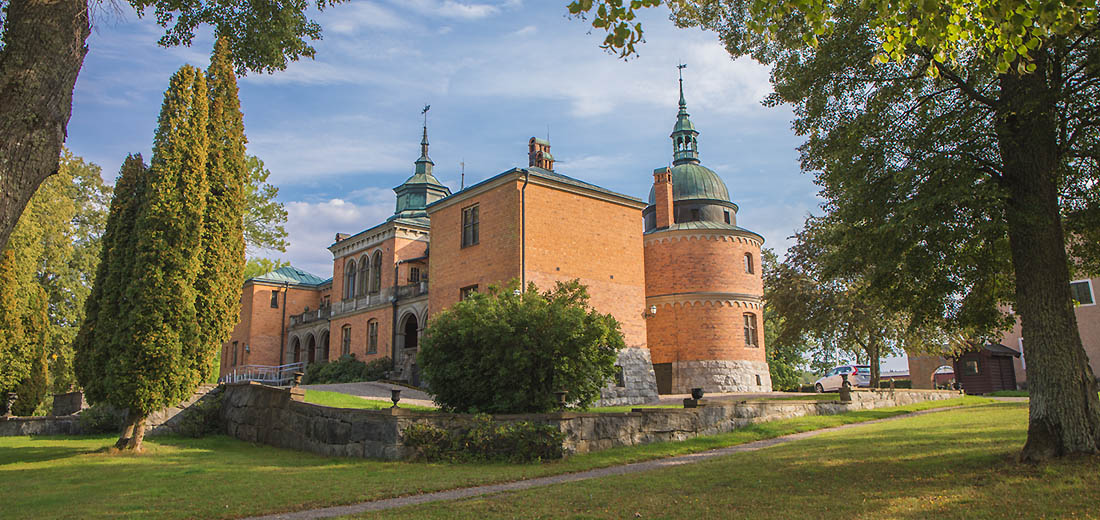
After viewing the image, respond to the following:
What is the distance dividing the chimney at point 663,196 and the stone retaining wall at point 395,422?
16.2 metres

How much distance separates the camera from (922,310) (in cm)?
1062

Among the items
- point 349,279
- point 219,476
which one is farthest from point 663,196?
point 219,476

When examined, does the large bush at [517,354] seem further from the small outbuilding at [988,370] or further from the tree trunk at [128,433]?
the small outbuilding at [988,370]

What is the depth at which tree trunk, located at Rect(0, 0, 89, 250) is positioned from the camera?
4.48 metres

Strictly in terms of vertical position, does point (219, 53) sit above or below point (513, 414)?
above

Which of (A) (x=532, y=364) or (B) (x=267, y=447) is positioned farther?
Answer: (B) (x=267, y=447)

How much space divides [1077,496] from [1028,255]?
11.5 ft

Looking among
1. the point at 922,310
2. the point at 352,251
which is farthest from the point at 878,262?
the point at 352,251

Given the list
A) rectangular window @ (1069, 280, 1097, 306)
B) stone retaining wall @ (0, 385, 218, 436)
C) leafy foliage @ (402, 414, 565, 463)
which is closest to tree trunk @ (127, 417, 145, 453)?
stone retaining wall @ (0, 385, 218, 436)

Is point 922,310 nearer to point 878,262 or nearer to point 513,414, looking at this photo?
point 878,262

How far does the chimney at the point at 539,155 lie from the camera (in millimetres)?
31344

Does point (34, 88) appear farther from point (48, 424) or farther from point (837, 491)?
point (48, 424)

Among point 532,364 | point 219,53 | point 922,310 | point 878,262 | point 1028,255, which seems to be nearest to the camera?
point 1028,255

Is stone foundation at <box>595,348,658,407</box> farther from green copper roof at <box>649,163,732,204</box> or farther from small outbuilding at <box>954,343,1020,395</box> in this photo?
small outbuilding at <box>954,343,1020,395</box>
